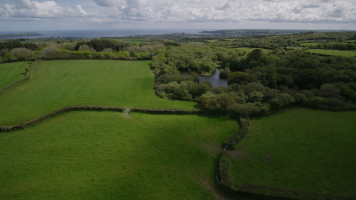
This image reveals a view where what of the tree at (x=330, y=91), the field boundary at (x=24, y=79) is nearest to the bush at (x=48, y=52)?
the field boundary at (x=24, y=79)

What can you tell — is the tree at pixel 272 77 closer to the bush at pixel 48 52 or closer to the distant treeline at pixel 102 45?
the distant treeline at pixel 102 45

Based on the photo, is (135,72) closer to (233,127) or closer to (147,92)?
(147,92)

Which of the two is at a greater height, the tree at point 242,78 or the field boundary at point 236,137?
the tree at point 242,78

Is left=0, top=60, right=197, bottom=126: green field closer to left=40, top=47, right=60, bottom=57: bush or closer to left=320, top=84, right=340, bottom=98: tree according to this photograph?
left=40, top=47, right=60, bottom=57: bush

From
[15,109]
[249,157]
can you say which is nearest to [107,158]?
[249,157]

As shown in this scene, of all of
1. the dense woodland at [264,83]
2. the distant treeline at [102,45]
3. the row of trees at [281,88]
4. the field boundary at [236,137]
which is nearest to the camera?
the field boundary at [236,137]

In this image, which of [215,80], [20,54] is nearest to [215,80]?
[215,80]

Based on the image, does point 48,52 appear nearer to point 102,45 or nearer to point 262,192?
point 102,45

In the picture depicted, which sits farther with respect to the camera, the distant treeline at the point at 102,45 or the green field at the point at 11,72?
the distant treeline at the point at 102,45
